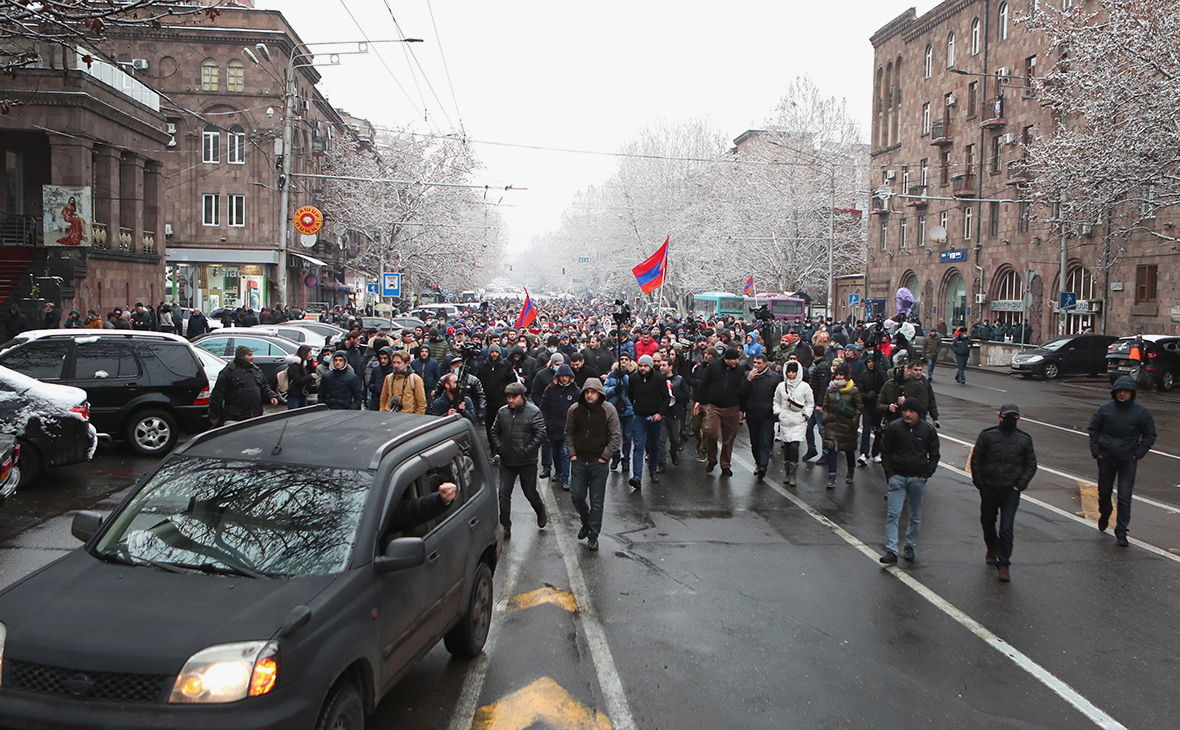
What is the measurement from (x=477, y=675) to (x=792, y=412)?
7.40 m

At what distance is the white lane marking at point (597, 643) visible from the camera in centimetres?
519

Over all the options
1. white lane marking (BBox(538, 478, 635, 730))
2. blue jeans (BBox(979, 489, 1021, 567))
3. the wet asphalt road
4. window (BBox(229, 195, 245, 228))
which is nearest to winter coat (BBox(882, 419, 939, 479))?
blue jeans (BBox(979, 489, 1021, 567))

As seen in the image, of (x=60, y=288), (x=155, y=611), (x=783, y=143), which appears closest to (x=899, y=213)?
(x=783, y=143)

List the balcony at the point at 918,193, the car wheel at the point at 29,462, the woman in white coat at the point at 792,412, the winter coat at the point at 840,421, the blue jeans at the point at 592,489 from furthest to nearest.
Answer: the balcony at the point at 918,193 → the woman in white coat at the point at 792,412 → the winter coat at the point at 840,421 → the car wheel at the point at 29,462 → the blue jeans at the point at 592,489

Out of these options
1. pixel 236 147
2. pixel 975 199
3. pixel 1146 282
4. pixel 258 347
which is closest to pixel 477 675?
pixel 258 347

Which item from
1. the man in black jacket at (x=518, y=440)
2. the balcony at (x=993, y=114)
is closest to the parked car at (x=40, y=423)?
→ the man in black jacket at (x=518, y=440)

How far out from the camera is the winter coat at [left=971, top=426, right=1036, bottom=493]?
8.16m

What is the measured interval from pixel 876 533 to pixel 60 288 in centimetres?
2545

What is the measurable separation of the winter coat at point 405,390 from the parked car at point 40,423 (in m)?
3.45

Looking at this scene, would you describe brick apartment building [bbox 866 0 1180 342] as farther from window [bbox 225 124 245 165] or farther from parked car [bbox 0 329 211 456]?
window [bbox 225 124 245 165]

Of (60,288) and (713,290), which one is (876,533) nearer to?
(60,288)

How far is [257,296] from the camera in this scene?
1810 inches

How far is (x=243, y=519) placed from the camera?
458cm

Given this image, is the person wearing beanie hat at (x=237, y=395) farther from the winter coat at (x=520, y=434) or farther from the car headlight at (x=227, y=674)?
the car headlight at (x=227, y=674)
